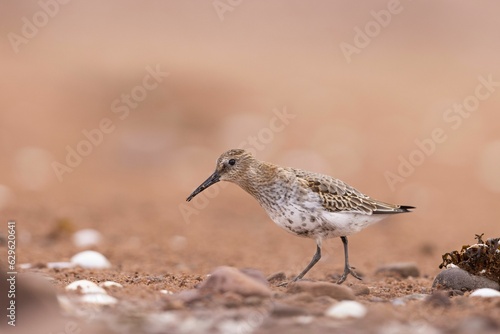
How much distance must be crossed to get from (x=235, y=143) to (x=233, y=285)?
11.4m

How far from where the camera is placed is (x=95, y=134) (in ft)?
57.4

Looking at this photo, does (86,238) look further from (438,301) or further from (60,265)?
(438,301)

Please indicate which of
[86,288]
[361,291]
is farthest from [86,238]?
[361,291]

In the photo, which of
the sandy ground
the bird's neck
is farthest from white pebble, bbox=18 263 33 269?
Answer: the bird's neck

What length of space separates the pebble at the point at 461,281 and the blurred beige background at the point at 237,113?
187 inches

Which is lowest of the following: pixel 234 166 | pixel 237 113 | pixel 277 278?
pixel 277 278

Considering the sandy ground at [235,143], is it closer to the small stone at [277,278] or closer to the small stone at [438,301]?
the small stone at [438,301]

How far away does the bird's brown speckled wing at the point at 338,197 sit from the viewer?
24.7 ft

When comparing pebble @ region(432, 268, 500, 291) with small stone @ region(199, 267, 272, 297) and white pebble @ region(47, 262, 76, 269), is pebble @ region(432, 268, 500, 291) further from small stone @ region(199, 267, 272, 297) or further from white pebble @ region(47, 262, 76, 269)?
white pebble @ region(47, 262, 76, 269)

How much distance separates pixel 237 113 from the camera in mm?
18719

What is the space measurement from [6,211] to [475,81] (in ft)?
49.1

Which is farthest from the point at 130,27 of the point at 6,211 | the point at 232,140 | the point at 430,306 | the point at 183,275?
the point at 430,306

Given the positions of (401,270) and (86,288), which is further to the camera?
(401,270)

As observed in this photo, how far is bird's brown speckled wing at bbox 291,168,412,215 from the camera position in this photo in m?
7.53
